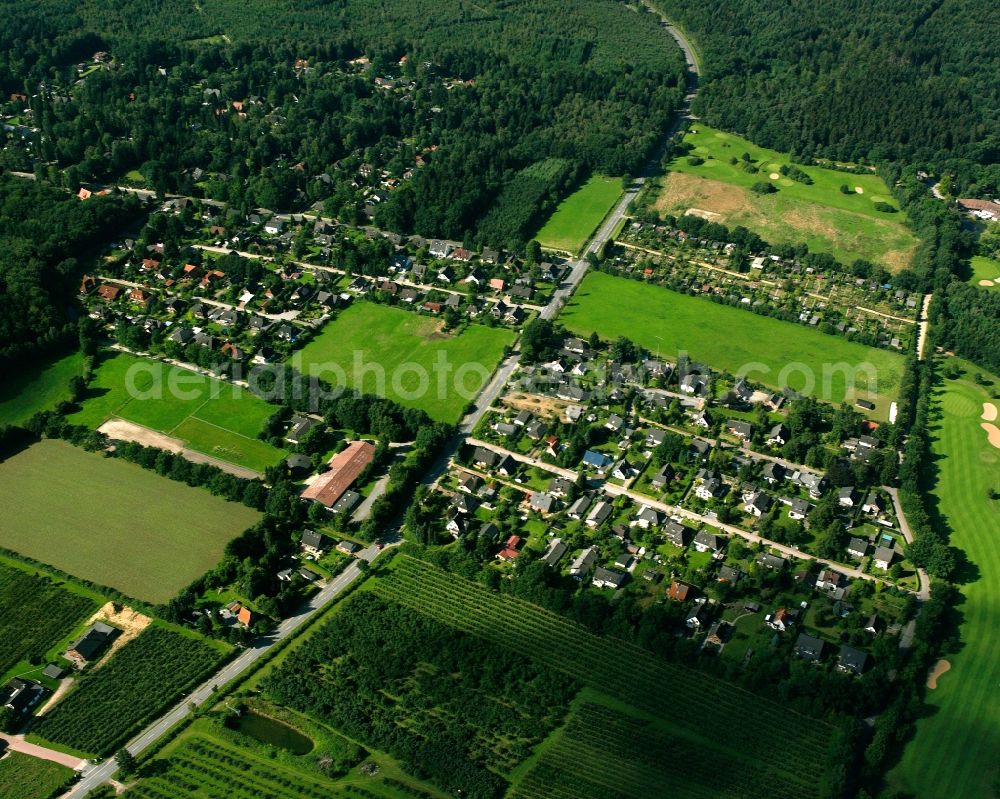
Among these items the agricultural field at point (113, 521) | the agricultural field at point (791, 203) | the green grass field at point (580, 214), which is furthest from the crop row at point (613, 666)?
the agricultural field at point (791, 203)

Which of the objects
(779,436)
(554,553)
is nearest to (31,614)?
(554,553)

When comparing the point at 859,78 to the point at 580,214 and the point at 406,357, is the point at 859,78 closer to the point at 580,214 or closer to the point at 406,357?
the point at 580,214

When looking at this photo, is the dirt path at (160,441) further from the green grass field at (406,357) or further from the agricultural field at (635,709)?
the agricultural field at (635,709)

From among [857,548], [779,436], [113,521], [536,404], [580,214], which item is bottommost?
[113,521]

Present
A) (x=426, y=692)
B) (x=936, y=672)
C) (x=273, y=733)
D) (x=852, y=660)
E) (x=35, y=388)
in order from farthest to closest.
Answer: (x=35, y=388) < (x=936, y=672) < (x=852, y=660) < (x=426, y=692) < (x=273, y=733)

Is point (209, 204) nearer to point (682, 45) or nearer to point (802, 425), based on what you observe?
point (802, 425)
